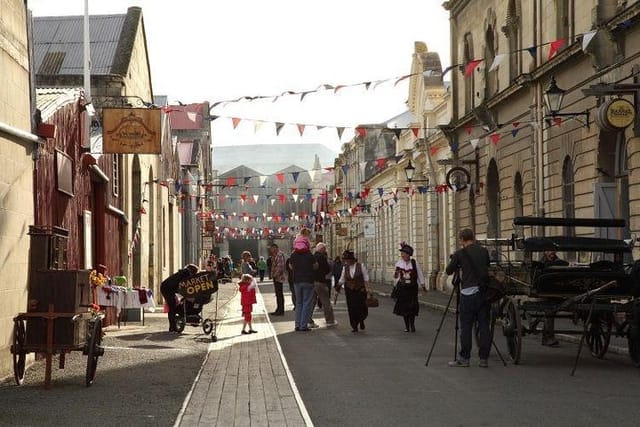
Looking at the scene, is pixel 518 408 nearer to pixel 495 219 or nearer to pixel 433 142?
pixel 495 219

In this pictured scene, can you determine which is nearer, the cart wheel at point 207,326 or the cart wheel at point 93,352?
the cart wheel at point 93,352

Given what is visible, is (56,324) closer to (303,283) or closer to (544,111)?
(303,283)

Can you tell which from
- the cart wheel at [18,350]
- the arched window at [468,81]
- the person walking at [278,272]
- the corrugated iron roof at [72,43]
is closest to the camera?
the cart wheel at [18,350]

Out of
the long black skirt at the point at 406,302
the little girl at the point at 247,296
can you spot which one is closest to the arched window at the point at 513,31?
the long black skirt at the point at 406,302

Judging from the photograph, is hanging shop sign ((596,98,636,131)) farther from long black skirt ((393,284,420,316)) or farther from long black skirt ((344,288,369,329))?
long black skirt ((344,288,369,329))

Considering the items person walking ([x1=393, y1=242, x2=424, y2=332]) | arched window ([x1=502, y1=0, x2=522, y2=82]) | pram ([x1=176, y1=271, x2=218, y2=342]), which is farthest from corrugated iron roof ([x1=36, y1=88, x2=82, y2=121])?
arched window ([x1=502, y1=0, x2=522, y2=82])

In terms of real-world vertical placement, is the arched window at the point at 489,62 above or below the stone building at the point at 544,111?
above

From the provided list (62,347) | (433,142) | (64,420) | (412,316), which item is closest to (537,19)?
(412,316)

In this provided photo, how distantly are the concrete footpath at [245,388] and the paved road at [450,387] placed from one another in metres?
0.21

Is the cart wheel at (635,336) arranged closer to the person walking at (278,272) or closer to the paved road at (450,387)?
the paved road at (450,387)

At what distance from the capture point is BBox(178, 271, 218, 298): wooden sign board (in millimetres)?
21344

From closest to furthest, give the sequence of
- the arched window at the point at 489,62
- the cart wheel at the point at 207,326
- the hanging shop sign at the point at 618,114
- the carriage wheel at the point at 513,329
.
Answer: the carriage wheel at the point at 513,329, the cart wheel at the point at 207,326, the hanging shop sign at the point at 618,114, the arched window at the point at 489,62

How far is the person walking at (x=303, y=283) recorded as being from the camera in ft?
71.7

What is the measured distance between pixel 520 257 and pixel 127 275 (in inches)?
439
